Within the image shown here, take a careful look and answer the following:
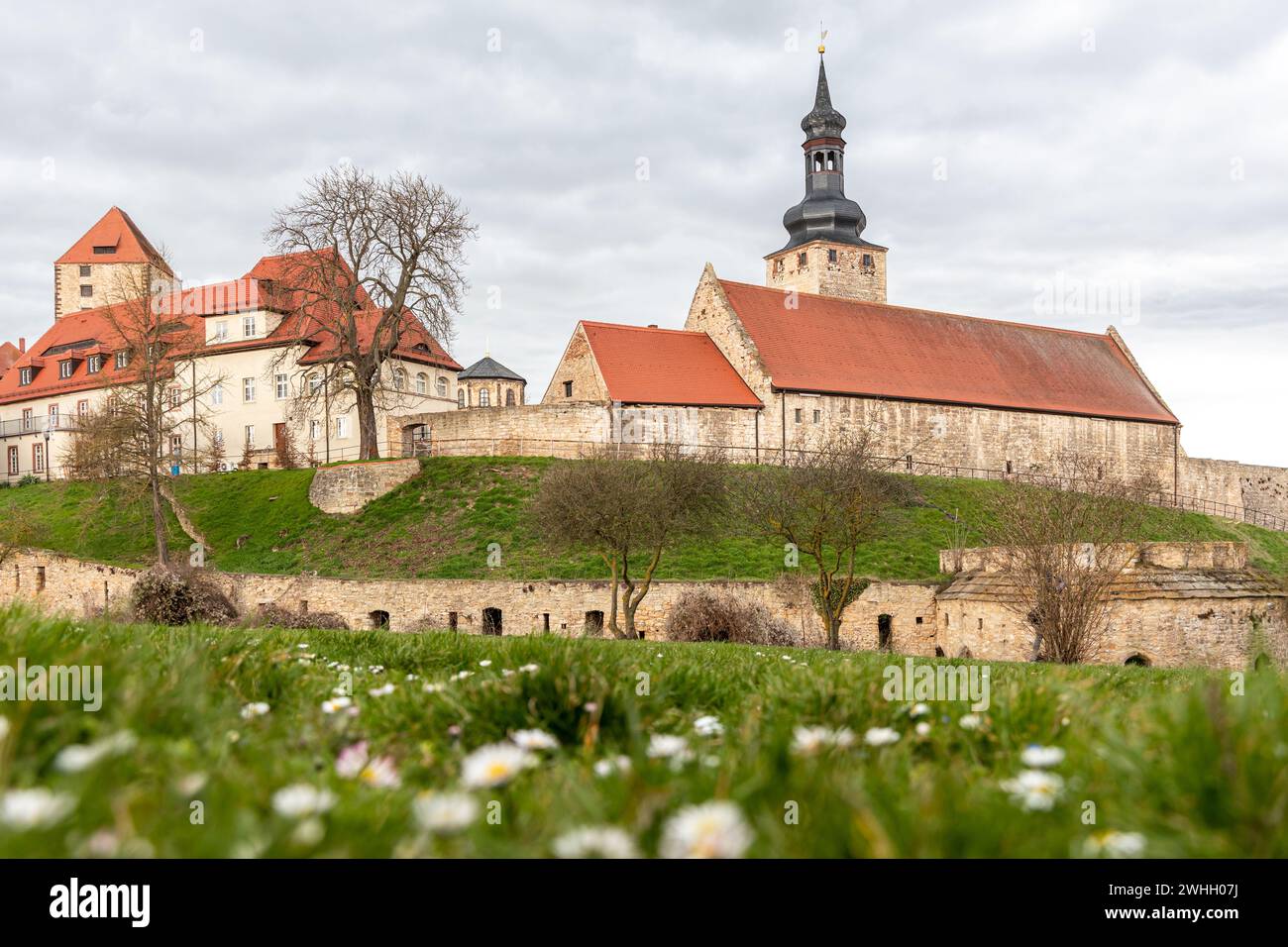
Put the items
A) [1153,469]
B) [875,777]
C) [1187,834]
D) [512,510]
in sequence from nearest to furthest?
[1187,834], [875,777], [512,510], [1153,469]

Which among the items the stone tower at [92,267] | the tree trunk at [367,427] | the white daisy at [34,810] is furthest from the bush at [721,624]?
the stone tower at [92,267]

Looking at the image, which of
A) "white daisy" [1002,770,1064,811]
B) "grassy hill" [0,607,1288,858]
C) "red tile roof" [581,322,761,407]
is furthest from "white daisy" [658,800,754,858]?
"red tile roof" [581,322,761,407]

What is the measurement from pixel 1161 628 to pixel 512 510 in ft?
76.8

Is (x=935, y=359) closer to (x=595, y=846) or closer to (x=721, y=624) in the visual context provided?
(x=721, y=624)

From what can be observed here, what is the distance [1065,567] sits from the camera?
2280cm

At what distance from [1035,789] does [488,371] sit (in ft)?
223

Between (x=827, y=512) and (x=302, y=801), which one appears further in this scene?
(x=827, y=512)

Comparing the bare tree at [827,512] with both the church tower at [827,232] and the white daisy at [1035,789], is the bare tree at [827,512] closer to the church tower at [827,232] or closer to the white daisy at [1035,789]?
the white daisy at [1035,789]

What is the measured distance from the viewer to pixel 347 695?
498cm

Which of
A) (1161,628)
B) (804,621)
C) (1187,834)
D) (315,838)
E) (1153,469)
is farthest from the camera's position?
(1153,469)

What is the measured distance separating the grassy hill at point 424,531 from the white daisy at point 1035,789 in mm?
29451

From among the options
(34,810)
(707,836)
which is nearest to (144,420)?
(34,810)
